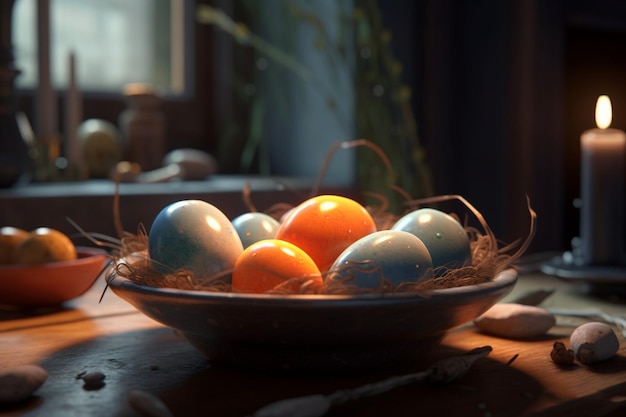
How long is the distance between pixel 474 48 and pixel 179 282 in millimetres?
1556

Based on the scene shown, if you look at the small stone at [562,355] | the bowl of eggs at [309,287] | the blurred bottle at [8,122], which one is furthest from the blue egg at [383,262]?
the blurred bottle at [8,122]

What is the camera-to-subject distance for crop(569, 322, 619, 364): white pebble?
0.63 m

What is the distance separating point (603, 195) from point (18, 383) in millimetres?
776

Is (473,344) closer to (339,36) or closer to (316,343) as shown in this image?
(316,343)

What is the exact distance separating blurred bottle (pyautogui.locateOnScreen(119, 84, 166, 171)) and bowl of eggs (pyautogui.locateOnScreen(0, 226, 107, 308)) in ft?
3.34

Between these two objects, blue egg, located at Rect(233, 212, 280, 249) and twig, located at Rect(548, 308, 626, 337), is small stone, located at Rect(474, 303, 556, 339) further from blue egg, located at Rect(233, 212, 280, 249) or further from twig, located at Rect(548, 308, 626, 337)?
blue egg, located at Rect(233, 212, 280, 249)

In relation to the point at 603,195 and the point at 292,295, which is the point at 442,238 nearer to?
the point at 292,295

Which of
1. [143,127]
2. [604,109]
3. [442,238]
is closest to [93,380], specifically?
[442,238]

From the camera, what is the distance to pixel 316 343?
543mm

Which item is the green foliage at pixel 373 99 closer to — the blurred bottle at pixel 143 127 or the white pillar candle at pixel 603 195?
the blurred bottle at pixel 143 127

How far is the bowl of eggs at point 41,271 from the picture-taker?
0.82 metres

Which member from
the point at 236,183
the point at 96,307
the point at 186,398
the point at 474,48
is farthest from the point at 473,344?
the point at 474,48

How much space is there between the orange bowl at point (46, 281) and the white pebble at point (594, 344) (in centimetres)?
50

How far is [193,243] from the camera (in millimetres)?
615
